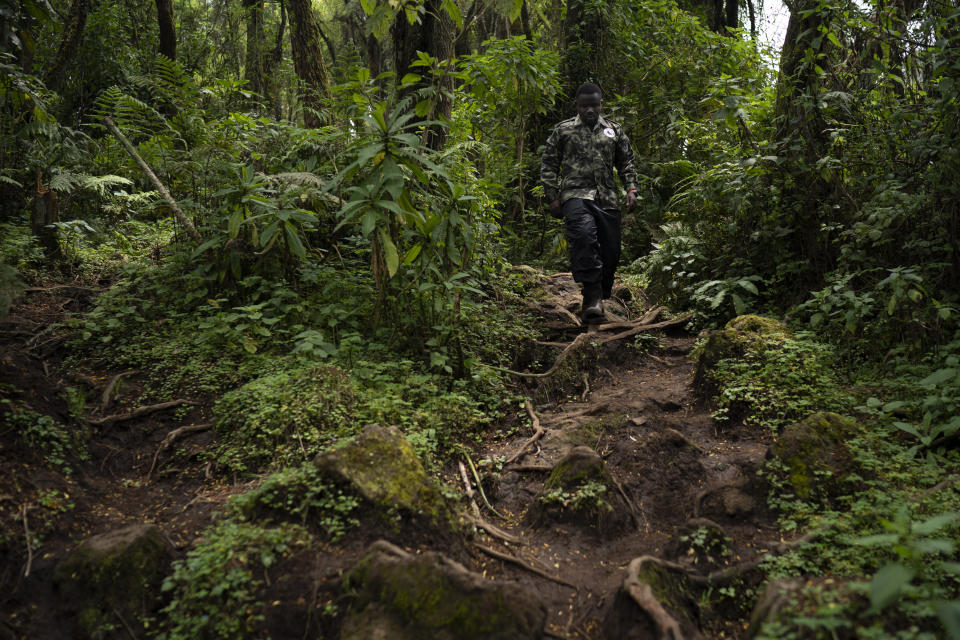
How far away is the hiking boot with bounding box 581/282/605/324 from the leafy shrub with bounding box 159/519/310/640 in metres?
3.95

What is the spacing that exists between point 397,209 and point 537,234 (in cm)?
597

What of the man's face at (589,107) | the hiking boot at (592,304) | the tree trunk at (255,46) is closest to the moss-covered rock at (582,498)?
the hiking boot at (592,304)

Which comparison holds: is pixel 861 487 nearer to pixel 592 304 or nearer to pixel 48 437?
A: pixel 592 304

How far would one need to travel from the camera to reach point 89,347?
4.60 m

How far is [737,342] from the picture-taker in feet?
14.6

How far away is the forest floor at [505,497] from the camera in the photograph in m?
2.42

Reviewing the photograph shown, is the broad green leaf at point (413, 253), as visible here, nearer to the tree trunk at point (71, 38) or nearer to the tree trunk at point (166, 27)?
the tree trunk at point (71, 38)

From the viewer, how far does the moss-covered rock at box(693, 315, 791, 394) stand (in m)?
4.39

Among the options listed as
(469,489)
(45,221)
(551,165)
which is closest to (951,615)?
(469,489)

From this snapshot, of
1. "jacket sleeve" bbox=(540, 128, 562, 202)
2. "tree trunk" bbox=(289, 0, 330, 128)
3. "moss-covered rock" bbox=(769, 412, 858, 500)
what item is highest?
"tree trunk" bbox=(289, 0, 330, 128)

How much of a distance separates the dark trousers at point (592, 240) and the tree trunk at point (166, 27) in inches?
404

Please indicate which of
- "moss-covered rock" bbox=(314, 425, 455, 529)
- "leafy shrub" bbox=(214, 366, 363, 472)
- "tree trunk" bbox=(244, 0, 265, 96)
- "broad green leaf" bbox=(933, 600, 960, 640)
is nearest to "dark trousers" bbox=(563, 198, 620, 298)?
"leafy shrub" bbox=(214, 366, 363, 472)

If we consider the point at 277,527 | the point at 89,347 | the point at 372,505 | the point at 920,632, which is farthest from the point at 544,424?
the point at 89,347

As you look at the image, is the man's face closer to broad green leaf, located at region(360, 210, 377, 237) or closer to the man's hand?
the man's hand
